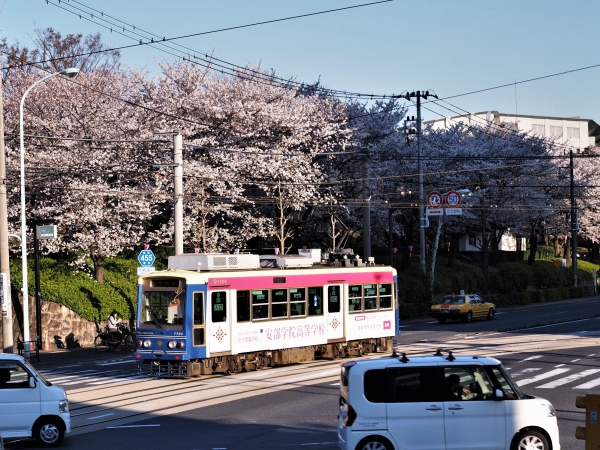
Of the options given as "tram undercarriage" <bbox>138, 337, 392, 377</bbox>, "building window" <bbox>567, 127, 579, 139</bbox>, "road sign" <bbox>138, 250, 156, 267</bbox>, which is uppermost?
"building window" <bbox>567, 127, 579, 139</bbox>

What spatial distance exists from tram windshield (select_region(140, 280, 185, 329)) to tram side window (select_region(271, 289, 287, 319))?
10.7 feet

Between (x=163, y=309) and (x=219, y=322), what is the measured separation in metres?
1.56

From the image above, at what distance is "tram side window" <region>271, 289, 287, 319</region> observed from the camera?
24.3m

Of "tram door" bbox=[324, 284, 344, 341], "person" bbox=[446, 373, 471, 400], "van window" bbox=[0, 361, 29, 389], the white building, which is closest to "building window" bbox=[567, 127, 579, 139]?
the white building

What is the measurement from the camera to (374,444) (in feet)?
36.8

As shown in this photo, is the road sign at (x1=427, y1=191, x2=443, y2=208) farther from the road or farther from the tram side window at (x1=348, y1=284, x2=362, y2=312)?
the tram side window at (x1=348, y1=284, x2=362, y2=312)

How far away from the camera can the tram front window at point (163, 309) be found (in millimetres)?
22000

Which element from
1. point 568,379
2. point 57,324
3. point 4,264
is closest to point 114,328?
point 57,324

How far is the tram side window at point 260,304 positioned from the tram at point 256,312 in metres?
0.03

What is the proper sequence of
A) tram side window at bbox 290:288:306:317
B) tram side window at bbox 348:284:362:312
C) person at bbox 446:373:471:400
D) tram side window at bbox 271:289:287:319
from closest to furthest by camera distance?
person at bbox 446:373:471:400 < tram side window at bbox 271:289:287:319 < tram side window at bbox 290:288:306:317 < tram side window at bbox 348:284:362:312

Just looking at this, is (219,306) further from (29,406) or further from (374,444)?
(374,444)

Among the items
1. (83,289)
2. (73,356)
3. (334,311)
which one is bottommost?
(73,356)

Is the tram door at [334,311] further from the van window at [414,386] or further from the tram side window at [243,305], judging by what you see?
the van window at [414,386]

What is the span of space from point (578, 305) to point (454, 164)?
13225 mm
